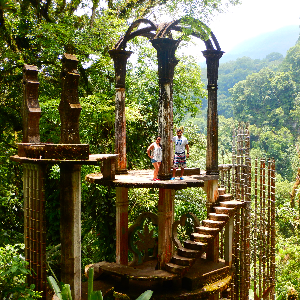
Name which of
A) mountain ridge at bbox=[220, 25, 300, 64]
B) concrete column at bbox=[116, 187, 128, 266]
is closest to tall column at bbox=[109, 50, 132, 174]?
concrete column at bbox=[116, 187, 128, 266]

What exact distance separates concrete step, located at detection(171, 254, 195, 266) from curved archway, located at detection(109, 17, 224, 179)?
5.41ft

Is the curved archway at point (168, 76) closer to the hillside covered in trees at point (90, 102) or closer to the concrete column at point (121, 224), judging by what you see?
the concrete column at point (121, 224)

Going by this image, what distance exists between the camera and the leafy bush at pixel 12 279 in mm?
5324

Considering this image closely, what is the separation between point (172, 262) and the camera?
283 inches

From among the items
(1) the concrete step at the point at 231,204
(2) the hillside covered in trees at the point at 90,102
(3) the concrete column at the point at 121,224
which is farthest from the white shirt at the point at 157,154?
(2) the hillside covered in trees at the point at 90,102

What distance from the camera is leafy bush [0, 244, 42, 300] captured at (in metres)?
5.32

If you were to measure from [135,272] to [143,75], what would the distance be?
9100 mm

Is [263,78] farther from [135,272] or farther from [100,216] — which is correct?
[135,272]

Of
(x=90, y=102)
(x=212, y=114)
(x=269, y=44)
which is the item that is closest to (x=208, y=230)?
(x=212, y=114)

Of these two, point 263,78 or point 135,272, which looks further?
point 263,78

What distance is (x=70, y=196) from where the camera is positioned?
5.48 m

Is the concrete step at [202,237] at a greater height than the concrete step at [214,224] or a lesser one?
lesser

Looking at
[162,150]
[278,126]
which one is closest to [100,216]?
[162,150]

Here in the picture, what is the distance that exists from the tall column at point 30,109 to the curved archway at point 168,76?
2.14 metres
